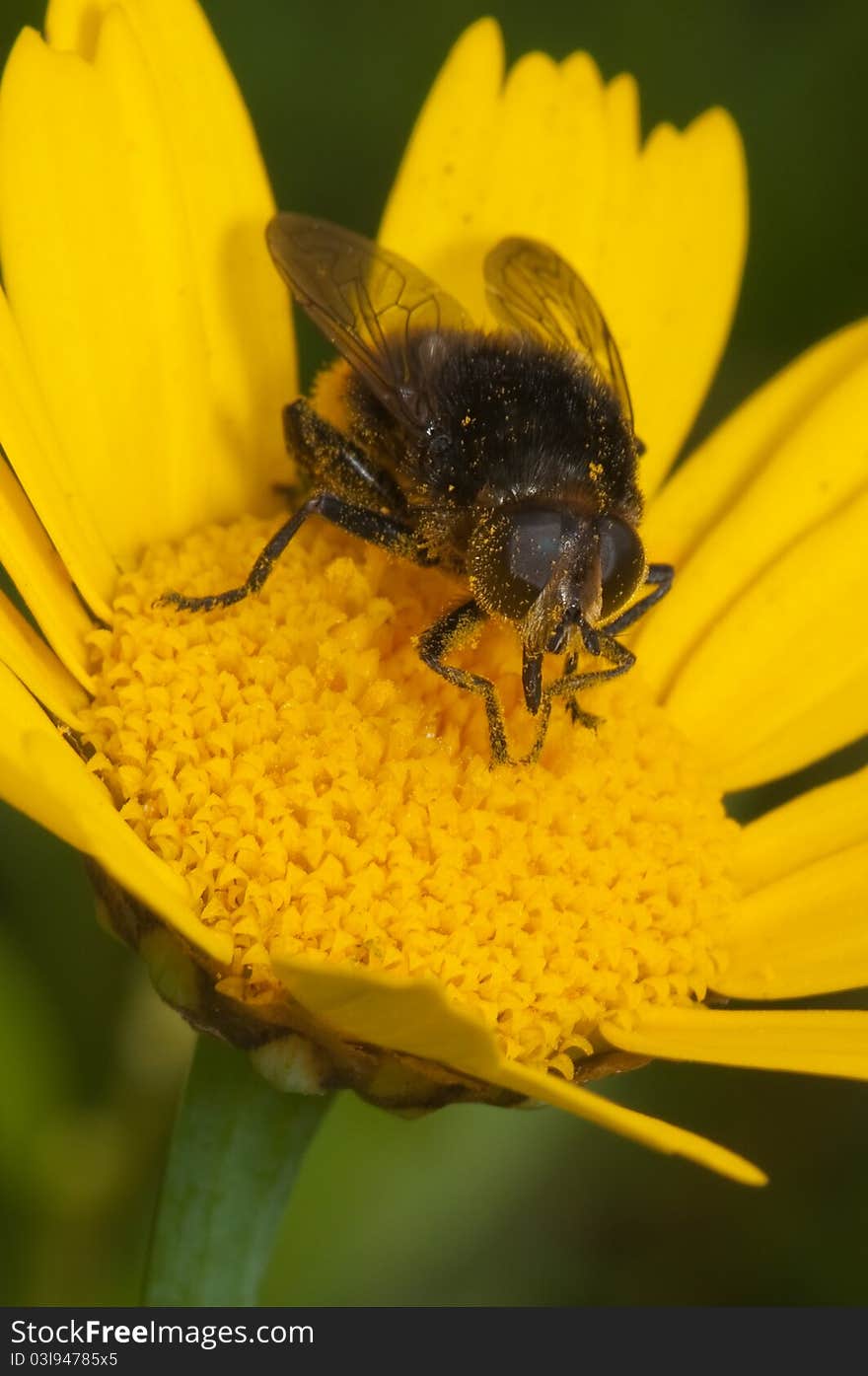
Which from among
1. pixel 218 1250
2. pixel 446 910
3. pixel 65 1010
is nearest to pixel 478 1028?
Result: pixel 446 910

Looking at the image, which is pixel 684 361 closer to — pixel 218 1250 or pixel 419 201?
pixel 419 201

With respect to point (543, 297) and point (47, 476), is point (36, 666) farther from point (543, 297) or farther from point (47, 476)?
point (543, 297)

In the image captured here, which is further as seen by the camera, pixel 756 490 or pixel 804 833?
pixel 756 490

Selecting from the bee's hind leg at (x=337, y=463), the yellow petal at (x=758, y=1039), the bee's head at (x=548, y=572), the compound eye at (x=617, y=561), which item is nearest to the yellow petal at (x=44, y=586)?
the bee's hind leg at (x=337, y=463)

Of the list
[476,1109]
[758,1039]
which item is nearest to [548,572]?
[758,1039]

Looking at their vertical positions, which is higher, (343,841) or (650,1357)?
(343,841)

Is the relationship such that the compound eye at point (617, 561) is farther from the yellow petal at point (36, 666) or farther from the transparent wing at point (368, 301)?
the yellow petal at point (36, 666)
